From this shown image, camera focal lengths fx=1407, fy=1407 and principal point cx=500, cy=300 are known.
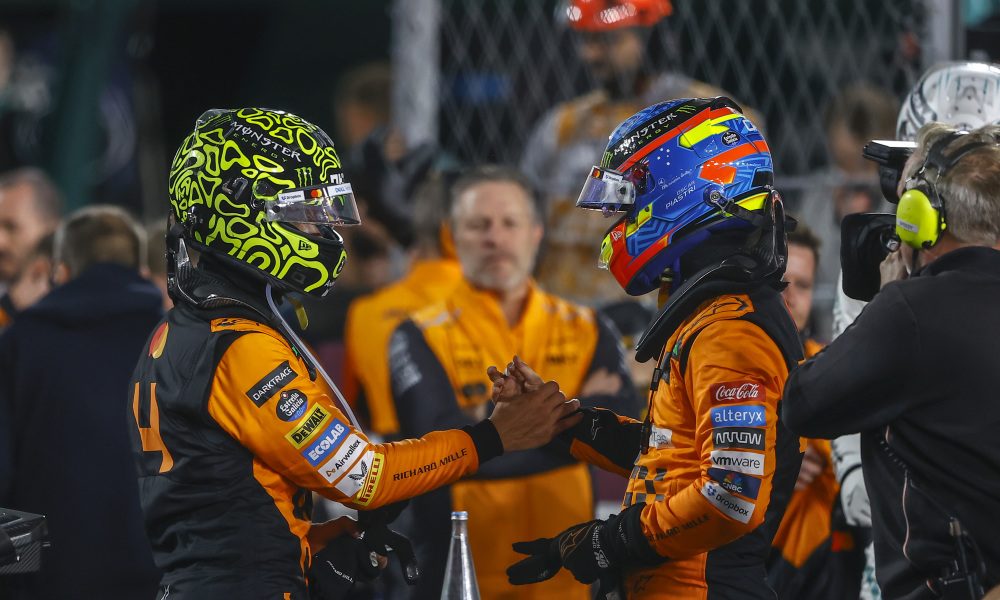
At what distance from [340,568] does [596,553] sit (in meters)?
0.62

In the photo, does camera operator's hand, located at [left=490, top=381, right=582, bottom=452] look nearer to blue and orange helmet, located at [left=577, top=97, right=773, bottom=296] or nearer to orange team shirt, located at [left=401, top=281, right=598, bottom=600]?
blue and orange helmet, located at [left=577, top=97, right=773, bottom=296]

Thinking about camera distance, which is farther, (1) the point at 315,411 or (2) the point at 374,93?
(2) the point at 374,93

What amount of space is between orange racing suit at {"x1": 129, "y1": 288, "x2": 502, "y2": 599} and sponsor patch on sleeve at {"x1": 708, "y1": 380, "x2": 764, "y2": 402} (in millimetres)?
748

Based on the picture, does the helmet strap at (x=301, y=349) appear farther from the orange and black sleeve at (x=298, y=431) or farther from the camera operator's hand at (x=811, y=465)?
the camera operator's hand at (x=811, y=465)

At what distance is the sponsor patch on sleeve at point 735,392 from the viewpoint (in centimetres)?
293

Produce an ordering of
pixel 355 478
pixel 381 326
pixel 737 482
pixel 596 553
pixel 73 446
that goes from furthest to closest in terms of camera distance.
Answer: pixel 381 326 → pixel 73 446 → pixel 355 478 → pixel 596 553 → pixel 737 482

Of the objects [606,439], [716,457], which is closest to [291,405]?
[606,439]

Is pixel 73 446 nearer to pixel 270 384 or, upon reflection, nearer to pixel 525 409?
pixel 270 384

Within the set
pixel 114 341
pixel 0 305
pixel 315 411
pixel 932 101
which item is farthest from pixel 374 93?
pixel 315 411

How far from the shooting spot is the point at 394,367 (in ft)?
15.6

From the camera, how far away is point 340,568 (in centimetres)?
331

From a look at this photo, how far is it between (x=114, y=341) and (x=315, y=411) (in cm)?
186

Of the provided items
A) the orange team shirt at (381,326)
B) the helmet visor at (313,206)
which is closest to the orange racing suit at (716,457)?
the helmet visor at (313,206)

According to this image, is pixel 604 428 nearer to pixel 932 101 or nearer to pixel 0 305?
pixel 932 101
